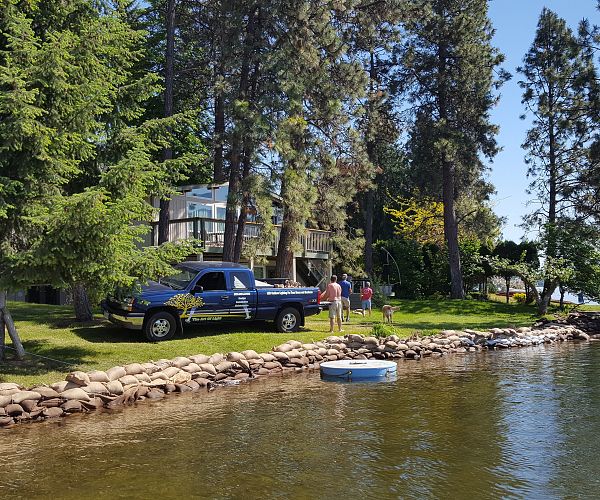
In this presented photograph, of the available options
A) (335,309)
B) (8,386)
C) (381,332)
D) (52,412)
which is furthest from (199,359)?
(381,332)

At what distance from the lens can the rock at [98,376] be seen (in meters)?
12.1

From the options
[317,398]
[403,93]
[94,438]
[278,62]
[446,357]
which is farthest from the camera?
[403,93]

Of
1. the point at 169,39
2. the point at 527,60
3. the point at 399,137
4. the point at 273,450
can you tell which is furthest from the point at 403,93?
the point at 273,450

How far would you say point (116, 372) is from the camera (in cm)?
1262

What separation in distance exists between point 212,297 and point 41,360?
482 centimetres

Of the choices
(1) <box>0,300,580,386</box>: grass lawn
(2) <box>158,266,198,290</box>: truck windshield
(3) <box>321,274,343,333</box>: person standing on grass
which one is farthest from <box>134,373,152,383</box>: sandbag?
(3) <box>321,274,343,333</box>: person standing on grass

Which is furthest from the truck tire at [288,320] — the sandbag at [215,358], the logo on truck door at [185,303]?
the sandbag at [215,358]

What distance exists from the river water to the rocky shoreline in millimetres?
455

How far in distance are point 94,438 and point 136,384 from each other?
3.01 metres

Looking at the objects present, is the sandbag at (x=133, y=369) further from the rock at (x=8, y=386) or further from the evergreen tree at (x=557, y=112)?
the evergreen tree at (x=557, y=112)

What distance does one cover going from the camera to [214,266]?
17531 mm

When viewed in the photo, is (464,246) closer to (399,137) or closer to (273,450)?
(399,137)

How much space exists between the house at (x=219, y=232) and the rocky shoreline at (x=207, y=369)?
7402mm

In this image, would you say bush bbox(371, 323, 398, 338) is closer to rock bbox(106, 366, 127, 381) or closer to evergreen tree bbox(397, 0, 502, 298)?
rock bbox(106, 366, 127, 381)
